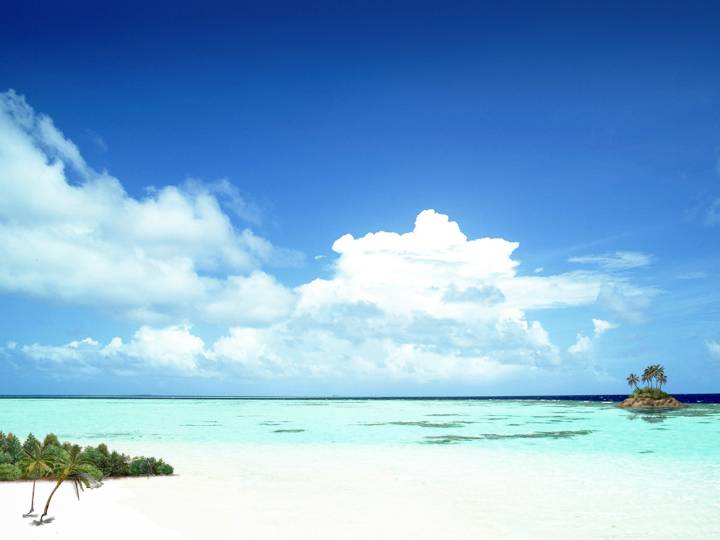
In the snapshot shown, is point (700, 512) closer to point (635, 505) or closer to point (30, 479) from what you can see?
point (635, 505)

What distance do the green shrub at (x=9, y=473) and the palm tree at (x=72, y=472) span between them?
160cm

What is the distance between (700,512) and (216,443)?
116 feet

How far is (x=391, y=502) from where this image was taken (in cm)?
2056

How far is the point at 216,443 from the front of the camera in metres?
43.2

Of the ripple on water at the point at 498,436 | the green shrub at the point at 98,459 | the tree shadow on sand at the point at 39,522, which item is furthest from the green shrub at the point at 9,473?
the ripple on water at the point at 498,436

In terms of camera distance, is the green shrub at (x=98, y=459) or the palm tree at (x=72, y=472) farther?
the green shrub at (x=98, y=459)

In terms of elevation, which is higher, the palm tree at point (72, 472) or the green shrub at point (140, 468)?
the palm tree at point (72, 472)

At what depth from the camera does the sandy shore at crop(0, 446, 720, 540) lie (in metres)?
16.1

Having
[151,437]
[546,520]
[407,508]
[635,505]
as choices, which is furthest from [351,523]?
[151,437]

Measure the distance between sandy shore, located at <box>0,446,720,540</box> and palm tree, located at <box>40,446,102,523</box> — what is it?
633mm

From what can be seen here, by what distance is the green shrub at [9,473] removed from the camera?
22.8m

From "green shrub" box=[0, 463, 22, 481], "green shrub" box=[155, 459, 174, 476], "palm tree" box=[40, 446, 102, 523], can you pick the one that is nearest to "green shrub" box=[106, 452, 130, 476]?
"palm tree" box=[40, 446, 102, 523]

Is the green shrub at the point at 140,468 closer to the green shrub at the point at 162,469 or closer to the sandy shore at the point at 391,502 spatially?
the green shrub at the point at 162,469

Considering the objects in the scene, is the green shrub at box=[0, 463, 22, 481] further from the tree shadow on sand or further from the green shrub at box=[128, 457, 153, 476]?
the tree shadow on sand
